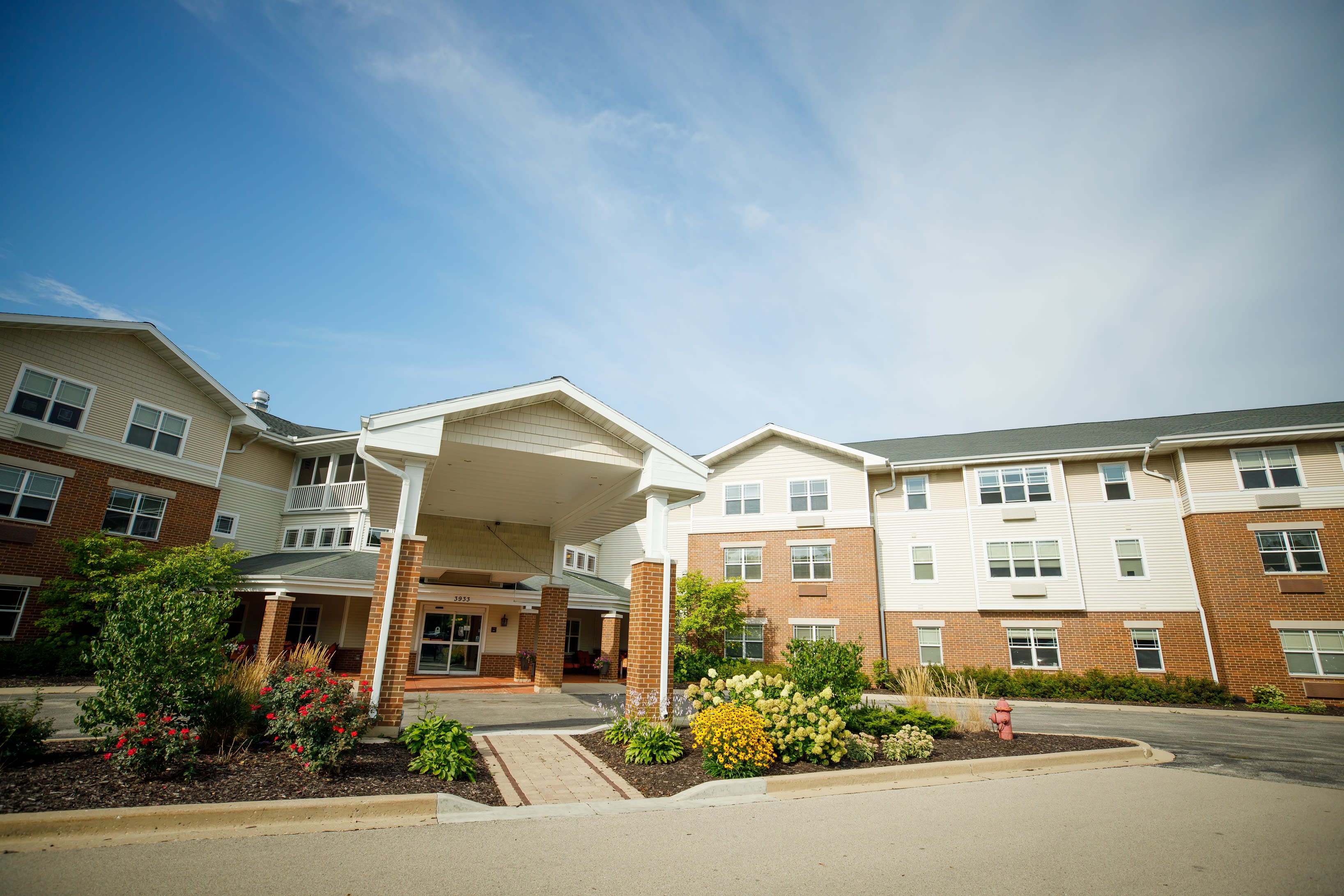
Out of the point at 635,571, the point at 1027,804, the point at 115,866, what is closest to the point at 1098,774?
A: the point at 1027,804

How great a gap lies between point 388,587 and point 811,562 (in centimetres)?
1955

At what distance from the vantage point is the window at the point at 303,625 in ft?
75.7

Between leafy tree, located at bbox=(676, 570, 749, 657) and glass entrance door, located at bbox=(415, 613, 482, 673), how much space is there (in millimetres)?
7502

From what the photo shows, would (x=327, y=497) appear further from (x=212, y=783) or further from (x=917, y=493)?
(x=917, y=493)

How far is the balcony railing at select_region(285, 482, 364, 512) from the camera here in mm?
24875

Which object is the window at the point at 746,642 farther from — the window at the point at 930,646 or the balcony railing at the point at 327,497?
the balcony railing at the point at 327,497

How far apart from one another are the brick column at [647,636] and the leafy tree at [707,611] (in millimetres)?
14353

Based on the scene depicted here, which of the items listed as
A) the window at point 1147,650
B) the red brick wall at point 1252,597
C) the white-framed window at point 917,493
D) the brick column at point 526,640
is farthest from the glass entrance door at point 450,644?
the red brick wall at point 1252,597

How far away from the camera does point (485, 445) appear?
33.0ft

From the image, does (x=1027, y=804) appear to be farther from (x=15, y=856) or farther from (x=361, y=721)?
(x=15, y=856)

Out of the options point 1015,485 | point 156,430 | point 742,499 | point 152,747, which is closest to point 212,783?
point 152,747

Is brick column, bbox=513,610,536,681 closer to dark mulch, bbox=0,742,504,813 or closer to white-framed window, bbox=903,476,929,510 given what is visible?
dark mulch, bbox=0,742,504,813

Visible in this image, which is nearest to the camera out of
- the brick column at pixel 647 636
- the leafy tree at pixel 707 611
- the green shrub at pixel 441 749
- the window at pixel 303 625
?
the green shrub at pixel 441 749

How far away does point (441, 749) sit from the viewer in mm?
6945
